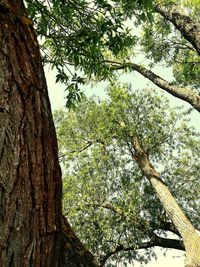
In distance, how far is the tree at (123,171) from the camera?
1742 centimetres

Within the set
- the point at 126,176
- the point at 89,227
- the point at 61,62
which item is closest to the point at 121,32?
the point at 61,62

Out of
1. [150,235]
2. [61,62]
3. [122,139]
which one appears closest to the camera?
[61,62]

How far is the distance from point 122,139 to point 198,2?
7.29m

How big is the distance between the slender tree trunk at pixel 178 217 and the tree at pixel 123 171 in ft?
0.21

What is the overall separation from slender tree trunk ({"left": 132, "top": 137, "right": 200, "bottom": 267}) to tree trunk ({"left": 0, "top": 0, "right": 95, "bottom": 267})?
1207cm

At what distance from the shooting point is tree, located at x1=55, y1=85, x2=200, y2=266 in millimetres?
17422

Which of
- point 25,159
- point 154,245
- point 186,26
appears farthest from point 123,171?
point 25,159

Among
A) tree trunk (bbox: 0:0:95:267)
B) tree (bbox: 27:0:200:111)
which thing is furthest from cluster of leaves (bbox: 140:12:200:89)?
tree trunk (bbox: 0:0:95:267)

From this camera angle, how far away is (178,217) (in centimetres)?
1480

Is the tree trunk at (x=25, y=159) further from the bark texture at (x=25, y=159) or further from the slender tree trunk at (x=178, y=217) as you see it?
the slender tree trunk at (x=178, y=217)

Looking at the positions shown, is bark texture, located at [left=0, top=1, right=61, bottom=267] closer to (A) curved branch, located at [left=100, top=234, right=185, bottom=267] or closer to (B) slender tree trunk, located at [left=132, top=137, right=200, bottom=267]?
(B) slender tree trunk, located at [left=132, top=137, right=200, bottom=267]

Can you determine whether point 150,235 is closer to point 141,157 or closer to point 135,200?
point 135,200

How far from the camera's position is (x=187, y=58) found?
57.9 ft

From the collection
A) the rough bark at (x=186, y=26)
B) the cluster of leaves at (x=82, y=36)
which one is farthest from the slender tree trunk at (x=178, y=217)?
the cluster of leaves at (x=82, y=36)
